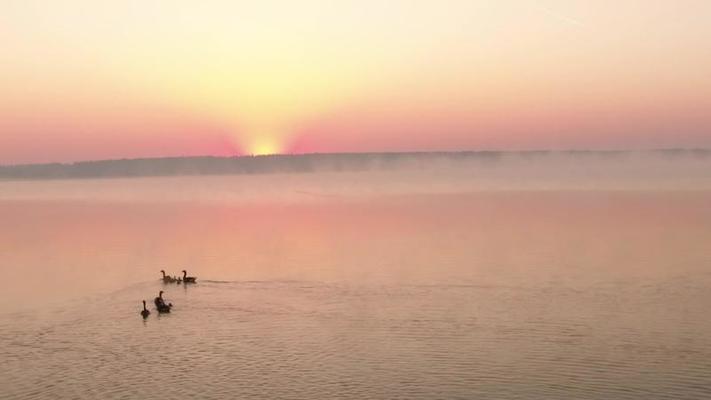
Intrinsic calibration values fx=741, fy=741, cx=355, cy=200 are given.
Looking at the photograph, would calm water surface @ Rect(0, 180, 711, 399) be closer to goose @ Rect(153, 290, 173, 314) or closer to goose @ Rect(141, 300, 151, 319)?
goose @ Rect(141, 300, 151, 319)

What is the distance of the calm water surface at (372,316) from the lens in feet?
71.6

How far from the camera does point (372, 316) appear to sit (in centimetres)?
2930

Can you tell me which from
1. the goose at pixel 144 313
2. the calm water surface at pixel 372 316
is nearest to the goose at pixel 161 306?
the goose at pixel 144 313

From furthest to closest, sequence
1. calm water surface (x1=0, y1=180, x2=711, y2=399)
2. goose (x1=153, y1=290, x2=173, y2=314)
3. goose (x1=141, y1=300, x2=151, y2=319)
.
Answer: goose (x1=153, y1=290, x2=173, y2=314)
goose (x1=141, y1=300, x2=151, y2=319)
calm water surface (x1=0, y1=180, x2=711, y2=399)

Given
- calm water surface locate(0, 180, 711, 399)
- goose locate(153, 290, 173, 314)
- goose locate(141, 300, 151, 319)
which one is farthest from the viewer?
goose locate(153, 290, 173, 314)

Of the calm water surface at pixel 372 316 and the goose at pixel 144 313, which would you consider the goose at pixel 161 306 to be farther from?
the calm water surface at pixel 372 316

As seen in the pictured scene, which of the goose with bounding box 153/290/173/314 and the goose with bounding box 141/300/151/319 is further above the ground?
the goose with bounding box 153/290/173/314

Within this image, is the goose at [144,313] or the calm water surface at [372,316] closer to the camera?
the calm water surface at [372,316]

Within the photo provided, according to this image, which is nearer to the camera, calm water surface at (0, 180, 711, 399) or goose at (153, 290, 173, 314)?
calm water surface at (0, 180, 711, 399)

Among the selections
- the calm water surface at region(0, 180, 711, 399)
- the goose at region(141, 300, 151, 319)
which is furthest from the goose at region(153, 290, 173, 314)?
the calm water surface at region(0, 180, 711, 399)

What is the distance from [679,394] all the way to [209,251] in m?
37.2

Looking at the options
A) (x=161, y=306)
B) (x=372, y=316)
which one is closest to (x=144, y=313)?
(x=161, y=306)

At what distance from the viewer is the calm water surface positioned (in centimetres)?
2181

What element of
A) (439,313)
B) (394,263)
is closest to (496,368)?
(439,313)
